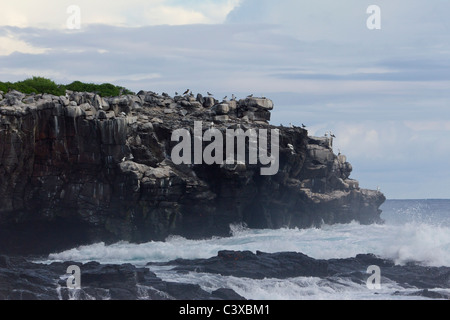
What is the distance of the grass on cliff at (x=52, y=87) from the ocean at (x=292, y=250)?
22.6m

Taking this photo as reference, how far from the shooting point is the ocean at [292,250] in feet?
126

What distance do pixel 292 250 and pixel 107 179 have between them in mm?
14558

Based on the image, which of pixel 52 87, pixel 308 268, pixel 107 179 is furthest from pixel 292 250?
pixel 52 87

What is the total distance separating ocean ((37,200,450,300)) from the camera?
126ft

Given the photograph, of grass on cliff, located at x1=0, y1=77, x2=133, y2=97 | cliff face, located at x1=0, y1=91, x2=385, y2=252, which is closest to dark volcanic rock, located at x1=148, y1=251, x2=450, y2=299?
cliff face, located at x1=0, y1=91, x2=385, y2=252

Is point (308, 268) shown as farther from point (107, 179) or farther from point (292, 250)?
Result: point (107, 179)

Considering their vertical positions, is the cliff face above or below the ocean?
above

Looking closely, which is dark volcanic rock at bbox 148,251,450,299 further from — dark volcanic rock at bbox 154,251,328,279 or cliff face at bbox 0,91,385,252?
cliff face at bbox 0,91,385,252

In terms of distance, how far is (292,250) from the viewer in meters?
52.2

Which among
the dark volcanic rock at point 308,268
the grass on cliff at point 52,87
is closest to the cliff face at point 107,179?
the dark volcanic rock at point 308,268

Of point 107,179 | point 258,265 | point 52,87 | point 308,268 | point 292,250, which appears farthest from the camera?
point 52,87

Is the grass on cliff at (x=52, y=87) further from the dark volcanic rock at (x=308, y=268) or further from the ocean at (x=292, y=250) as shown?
the dark volcanic rock at (x=308, y=268)

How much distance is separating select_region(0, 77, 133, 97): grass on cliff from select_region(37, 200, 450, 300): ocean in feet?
74.1
